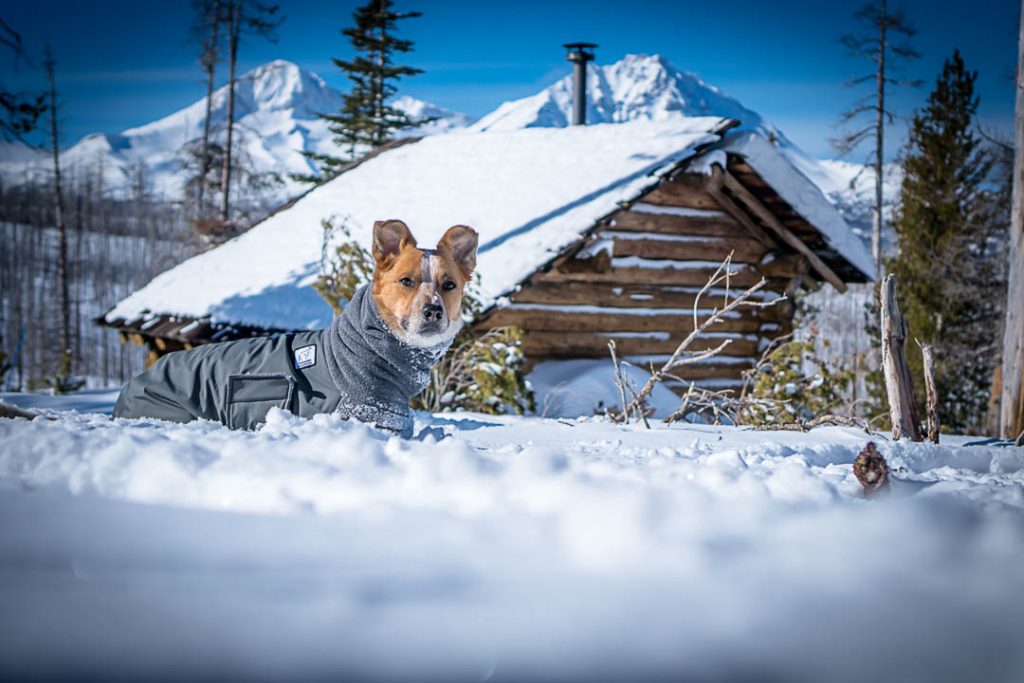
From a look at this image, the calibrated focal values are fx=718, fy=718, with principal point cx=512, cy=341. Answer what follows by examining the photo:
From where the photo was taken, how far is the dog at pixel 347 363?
3039 mm

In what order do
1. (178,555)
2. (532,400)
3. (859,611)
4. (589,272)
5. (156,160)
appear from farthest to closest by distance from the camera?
(156,160) < (589,272) < (532,400) < (178,555) < (859,611)

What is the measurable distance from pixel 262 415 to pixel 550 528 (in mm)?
2420

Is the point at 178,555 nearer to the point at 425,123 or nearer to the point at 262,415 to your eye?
the point at 262,415

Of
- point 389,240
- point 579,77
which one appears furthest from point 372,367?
point 579,77

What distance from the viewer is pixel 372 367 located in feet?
10.0

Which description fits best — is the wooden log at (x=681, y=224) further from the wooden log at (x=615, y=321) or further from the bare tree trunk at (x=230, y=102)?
the bare tree trunk at (x=230, y=102)

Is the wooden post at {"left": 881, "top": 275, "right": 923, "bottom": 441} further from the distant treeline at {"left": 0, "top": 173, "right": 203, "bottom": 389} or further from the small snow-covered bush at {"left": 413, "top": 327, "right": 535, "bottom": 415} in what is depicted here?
the distant treeline at {"left": 0, "top": 173, "right": 203, "bottom": 389}

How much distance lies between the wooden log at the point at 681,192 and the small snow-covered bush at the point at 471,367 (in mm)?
3035

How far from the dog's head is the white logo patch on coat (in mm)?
344

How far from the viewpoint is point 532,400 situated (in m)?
6.23

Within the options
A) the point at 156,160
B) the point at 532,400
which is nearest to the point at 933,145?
the point at 532,400

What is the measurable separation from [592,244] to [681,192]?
170 cm

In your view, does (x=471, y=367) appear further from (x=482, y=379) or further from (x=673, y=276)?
(x=673, y=276)

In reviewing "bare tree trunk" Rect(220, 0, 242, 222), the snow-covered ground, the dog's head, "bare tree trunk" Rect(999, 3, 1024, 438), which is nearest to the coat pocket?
the dog's head
